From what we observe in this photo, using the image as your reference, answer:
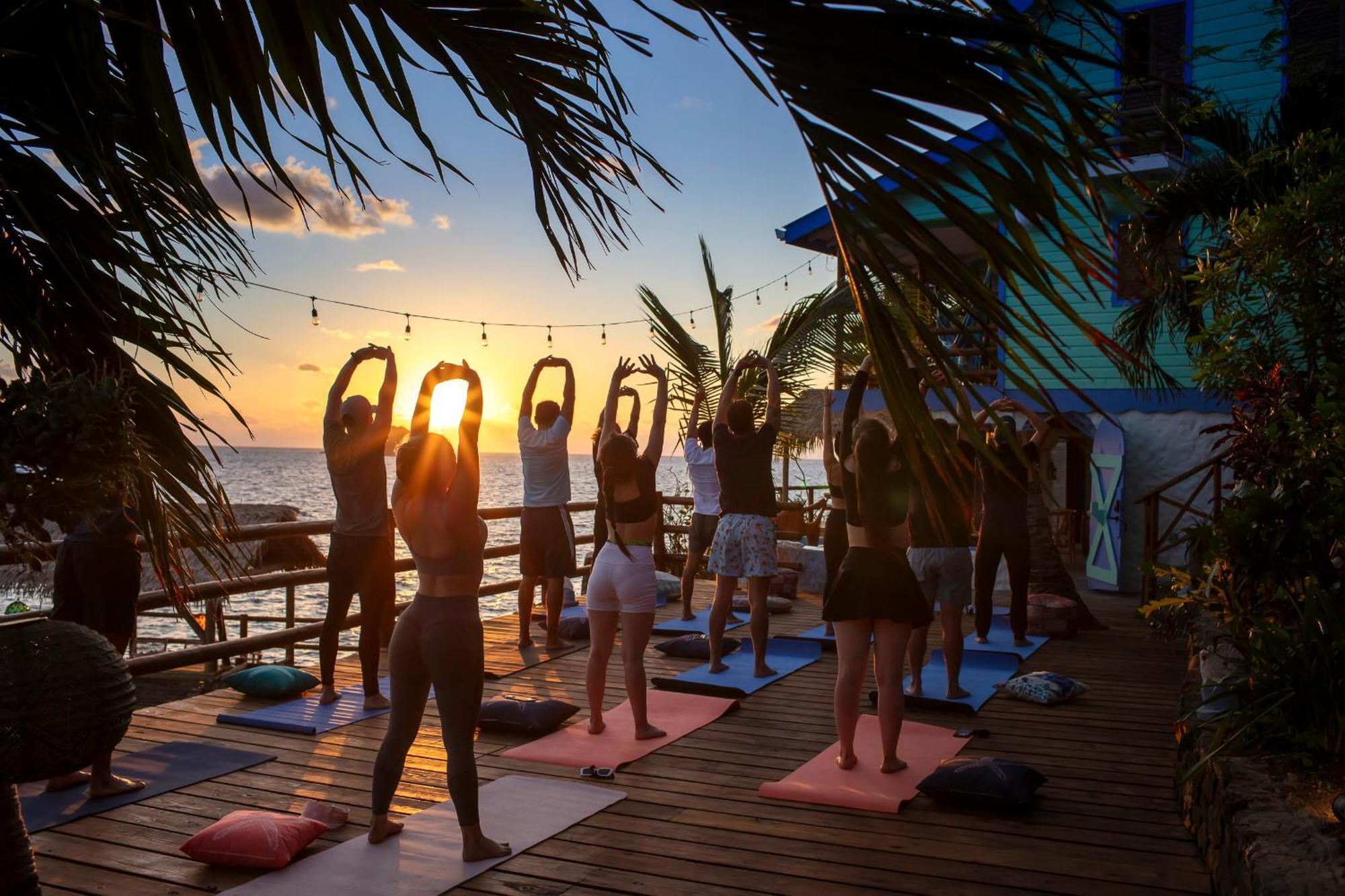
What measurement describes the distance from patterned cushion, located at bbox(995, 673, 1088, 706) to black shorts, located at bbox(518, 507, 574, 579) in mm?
3306

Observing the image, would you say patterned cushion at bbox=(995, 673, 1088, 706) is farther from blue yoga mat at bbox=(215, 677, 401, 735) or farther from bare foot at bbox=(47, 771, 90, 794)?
bare foot at bbox=(47, 771, 90, 794)

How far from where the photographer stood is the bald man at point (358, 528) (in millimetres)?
6125

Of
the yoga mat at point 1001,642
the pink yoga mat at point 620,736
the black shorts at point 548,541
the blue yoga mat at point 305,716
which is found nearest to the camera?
the pink yoga mat at point 620,736

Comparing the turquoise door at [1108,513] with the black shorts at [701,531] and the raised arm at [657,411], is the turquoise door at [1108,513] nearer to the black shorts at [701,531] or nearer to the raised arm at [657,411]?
the black shorts at [701,531]

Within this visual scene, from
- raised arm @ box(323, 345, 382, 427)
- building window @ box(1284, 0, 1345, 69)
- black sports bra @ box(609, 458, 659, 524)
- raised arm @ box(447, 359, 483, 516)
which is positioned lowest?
black sports bra @ box(609, 458, 659, 524)

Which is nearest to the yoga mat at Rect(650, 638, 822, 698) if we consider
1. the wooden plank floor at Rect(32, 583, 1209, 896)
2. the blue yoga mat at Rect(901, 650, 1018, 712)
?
the wooden plank floor at Rect(32, 583, 1209, 896)

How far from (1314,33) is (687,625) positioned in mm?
9994

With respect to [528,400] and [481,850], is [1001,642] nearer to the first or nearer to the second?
[528,400]

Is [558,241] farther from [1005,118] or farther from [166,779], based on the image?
[166,779]

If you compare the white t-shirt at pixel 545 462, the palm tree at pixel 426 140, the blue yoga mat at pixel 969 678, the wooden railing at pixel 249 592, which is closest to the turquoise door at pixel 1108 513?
the blue yoga mat at pixel 969 678

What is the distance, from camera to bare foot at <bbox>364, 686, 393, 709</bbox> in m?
6.50

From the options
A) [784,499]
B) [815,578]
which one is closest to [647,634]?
[815,578]

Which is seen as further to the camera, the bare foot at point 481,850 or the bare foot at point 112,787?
the bare foot at point 112,787

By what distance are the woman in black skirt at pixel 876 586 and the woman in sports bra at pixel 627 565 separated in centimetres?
104
